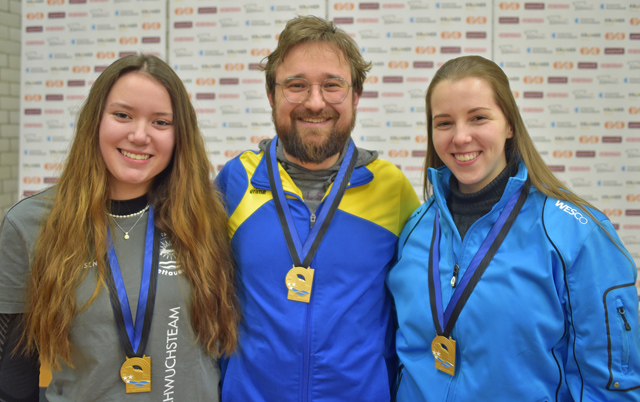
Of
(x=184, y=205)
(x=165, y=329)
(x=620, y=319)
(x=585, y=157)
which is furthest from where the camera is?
(x=585, y=157)

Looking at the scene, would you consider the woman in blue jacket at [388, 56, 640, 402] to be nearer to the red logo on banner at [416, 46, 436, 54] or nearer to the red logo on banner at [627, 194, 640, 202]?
the red logo on banner at [416, 46, 436, 54]

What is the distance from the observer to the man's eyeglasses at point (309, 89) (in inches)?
68.3

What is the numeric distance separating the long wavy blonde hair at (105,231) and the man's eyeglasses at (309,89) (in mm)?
430

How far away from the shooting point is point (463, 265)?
1.41 m

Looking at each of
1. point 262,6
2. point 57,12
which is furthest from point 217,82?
point 57,12

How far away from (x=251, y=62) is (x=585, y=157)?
3450 millimetres

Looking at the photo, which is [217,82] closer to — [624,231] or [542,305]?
[542,305]

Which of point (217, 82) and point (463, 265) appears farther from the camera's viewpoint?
point (217, 82)

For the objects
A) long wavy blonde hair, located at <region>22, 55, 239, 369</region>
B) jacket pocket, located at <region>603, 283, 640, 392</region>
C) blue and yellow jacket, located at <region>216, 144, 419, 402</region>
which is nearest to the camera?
jacket pocket, located at <region>603, 283, 640, 392</region>

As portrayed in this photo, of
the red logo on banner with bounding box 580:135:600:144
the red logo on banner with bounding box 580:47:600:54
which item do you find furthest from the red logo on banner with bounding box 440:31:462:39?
the red logo on banner with bounding box 580:135:600:144

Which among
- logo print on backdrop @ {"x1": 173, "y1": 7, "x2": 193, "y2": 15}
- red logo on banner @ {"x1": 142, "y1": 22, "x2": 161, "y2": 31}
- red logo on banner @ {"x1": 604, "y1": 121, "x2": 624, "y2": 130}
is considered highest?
logo print on backdrop @ {"x1": 173, "y1": 7, "x2": 193, "y2": 15}

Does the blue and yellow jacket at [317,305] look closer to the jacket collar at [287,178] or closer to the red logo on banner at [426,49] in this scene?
the jacket collar at [287,178]

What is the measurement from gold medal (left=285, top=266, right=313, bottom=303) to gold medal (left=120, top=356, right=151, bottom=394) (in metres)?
0.54

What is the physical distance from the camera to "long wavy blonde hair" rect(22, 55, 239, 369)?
132 cm
